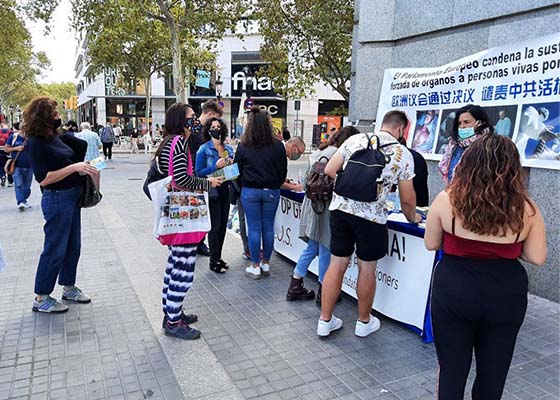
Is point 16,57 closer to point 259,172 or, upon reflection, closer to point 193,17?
point 193,17

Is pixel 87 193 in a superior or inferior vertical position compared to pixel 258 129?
inferior

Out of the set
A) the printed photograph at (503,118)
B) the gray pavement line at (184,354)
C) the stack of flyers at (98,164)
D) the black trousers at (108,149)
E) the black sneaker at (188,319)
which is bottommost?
the gray pavement line at (184,354)

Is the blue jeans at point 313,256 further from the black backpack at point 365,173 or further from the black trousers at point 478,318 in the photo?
the black trousers at point 478,318

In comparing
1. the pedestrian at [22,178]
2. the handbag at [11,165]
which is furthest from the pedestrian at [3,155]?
the pedestrian at [22,178]

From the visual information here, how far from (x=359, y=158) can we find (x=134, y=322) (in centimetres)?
240

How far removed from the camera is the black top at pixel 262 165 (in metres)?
4.62

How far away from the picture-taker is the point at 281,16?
1608 centimetres

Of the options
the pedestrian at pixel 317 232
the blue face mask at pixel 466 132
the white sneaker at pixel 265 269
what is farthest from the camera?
the white sneaker at pixel 265 269

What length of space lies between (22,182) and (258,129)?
20.8ft

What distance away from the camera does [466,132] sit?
4266mm

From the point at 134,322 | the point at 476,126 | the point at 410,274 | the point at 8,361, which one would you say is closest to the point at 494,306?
the point at 410,274

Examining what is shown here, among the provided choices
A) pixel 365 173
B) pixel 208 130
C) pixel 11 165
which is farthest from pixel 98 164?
pixel 11 165

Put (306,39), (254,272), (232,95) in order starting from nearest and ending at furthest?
1. (254,272)
2. (306,39)
3. (232,95)

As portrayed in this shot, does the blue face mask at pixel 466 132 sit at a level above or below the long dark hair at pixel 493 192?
above
